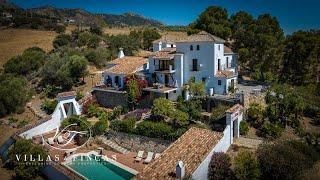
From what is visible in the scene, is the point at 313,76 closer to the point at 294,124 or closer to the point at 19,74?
the point at 294,124

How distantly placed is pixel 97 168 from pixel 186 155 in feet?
24.4

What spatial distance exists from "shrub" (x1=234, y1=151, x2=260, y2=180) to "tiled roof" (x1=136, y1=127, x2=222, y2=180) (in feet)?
6.99

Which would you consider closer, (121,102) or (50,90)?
(121,102)

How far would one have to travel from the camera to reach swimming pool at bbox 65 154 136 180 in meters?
24.0

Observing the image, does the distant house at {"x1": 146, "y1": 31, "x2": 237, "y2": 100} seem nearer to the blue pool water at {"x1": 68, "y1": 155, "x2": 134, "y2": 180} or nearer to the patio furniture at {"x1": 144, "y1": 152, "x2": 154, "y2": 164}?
the patio furniture at {"x1": 144, "y1": 152, "x2": 154, "y2": 164}

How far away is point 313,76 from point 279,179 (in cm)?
2327

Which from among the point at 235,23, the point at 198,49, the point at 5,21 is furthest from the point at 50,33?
the point at 198,49

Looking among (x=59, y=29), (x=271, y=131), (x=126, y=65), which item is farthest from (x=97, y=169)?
(x=59, y=29)

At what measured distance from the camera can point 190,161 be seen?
20859 millimetres

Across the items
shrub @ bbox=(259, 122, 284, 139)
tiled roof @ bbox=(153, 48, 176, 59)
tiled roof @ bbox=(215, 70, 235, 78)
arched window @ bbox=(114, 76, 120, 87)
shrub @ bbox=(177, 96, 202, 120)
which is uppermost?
tiled roof @ bbox=(153, 48, 176, 59)

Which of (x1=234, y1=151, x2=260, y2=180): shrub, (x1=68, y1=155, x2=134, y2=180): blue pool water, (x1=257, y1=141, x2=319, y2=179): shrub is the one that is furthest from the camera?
(x1=68, y1=155, x2=134, y2=180): blue pool water

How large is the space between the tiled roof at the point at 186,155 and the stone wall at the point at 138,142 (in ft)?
13.8

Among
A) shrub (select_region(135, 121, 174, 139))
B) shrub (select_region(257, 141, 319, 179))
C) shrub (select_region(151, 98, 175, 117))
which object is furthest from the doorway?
shrub (select_region(257, 141, 319, 179))

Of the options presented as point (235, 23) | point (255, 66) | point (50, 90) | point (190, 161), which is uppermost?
point (235, 23)
